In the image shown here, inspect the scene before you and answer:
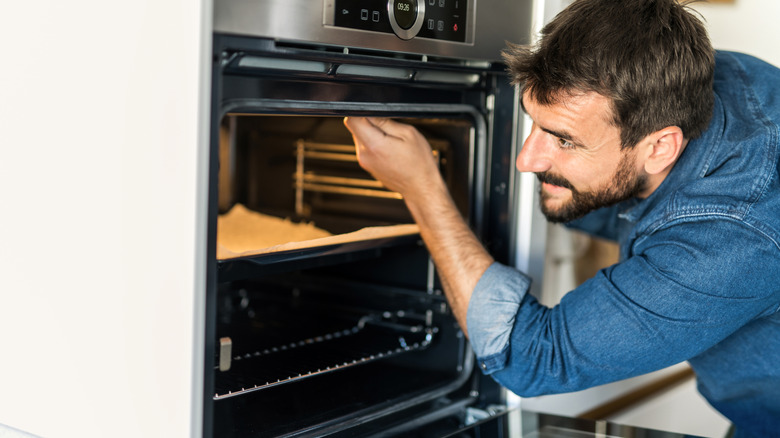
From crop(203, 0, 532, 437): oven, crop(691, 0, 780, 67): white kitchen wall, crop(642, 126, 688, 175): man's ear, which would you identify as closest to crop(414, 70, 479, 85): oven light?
crop(203, 0, 532, 437): oven

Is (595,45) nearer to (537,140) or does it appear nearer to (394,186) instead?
(537,140)

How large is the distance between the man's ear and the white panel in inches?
26.6

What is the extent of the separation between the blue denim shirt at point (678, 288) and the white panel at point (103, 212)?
47 centimetres

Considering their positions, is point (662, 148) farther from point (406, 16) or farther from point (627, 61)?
point (406, 16)

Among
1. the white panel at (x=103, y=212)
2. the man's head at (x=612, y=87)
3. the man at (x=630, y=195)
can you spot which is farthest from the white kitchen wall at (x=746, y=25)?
the white panel at (x=103, y=212)

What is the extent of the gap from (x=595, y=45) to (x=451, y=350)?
1.83ft

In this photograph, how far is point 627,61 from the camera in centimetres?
109

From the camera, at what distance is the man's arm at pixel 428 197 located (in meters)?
1.16

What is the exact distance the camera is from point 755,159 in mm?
1091

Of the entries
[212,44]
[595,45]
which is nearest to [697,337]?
[595,45]

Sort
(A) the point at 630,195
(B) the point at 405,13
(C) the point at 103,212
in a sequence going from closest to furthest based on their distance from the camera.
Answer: (C) the point at 103,212, (B) the point at 405,13, (A) the point at 630,195

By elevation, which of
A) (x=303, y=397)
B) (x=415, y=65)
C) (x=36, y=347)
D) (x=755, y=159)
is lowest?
(x=303, y=397)

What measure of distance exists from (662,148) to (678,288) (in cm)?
24

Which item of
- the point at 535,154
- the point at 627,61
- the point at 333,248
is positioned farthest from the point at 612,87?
the point at 333,248
